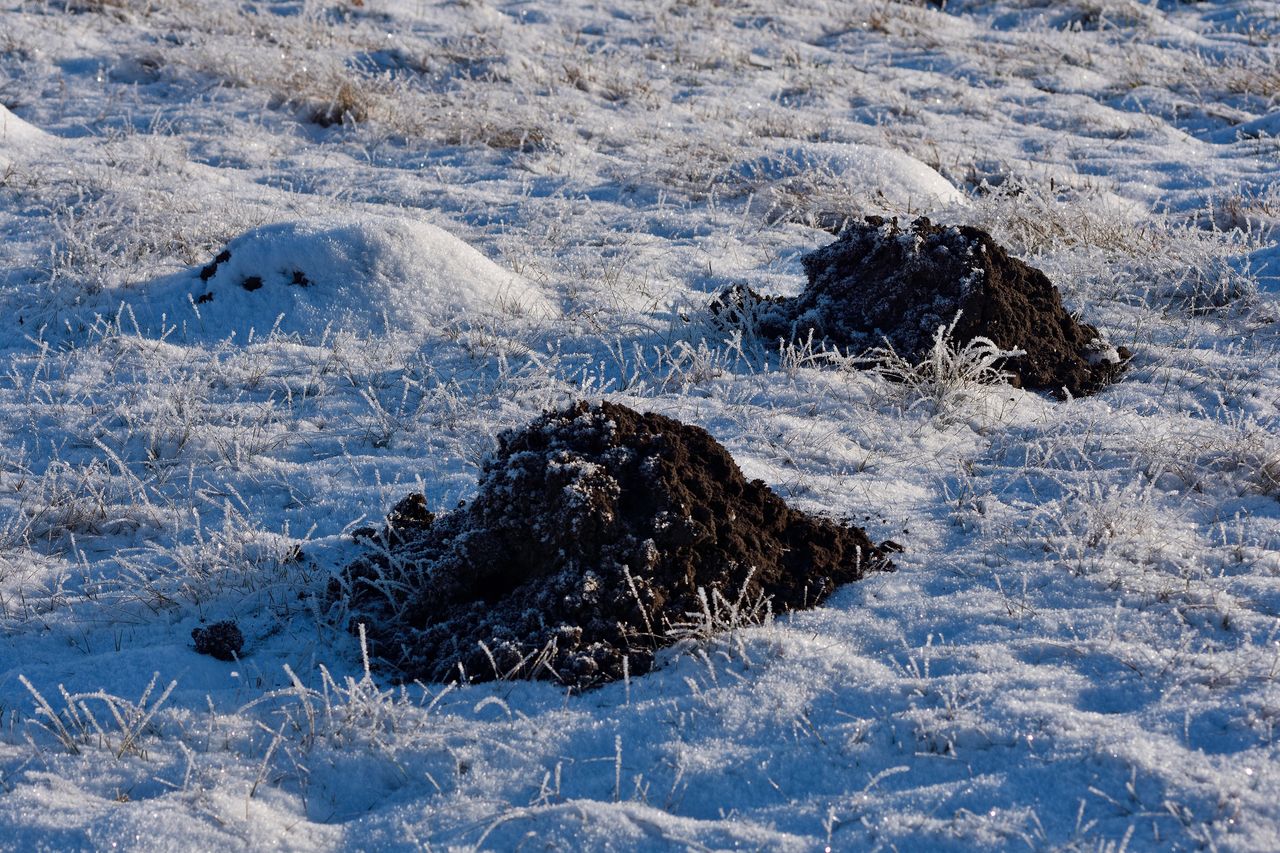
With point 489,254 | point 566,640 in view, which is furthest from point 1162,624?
point 489,254

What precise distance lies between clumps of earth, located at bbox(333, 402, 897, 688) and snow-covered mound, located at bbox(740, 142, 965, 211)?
3.90m

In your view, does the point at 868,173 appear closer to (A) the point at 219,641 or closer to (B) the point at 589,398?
(B) the point at 589,398

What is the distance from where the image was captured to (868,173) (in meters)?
6.84

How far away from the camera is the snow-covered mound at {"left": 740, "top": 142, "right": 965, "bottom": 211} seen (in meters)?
6.71

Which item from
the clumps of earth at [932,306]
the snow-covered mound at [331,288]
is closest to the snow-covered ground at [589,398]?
the snow-covered mound at [331,288]

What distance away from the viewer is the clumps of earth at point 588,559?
9.54 ft

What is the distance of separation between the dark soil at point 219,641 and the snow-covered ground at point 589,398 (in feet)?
0.11

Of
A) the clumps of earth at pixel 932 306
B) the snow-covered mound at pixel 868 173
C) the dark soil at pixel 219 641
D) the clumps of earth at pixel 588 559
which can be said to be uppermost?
the snow-covered mound at pixel 868 173

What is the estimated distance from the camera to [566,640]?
288 centimetres

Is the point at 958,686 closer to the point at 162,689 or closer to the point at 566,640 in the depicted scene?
the point at 566,640

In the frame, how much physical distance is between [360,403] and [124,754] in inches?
81.7

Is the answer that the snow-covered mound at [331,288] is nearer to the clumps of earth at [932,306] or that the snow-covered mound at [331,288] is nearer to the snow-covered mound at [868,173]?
the clumps of earth at [932,306]

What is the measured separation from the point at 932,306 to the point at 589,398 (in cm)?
152

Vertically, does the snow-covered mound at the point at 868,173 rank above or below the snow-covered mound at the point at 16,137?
above
